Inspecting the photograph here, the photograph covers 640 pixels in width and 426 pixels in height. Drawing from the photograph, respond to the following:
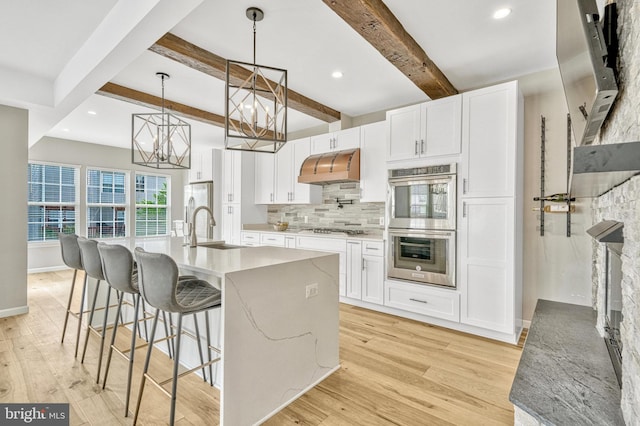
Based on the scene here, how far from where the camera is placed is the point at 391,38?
2.45 m

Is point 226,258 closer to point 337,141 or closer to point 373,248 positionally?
point 373,248

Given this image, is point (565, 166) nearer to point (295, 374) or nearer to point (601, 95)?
point (601, 95)

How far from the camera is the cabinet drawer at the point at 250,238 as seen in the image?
5.20 meters

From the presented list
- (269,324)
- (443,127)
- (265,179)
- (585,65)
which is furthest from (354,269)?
(585,65)

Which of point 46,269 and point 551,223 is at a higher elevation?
point 551,223

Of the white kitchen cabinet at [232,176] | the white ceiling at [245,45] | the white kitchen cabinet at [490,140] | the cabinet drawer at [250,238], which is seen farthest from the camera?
the white kitchen cabinet at [232,176]

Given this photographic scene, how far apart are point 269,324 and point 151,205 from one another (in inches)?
278

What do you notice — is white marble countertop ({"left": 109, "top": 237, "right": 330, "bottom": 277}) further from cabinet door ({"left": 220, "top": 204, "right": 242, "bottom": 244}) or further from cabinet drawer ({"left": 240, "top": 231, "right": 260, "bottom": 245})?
cabinet door ({"left": 220, "top": 204, "right": 242, "bottom": 244})

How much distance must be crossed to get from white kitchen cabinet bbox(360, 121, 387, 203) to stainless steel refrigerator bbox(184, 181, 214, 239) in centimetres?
300

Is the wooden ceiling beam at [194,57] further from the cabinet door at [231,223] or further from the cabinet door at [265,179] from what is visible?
the cabinet door at [231,223]

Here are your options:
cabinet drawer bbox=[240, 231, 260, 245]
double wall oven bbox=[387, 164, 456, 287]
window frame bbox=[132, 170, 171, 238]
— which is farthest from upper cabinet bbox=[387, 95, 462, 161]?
window frame bbox=[132, 170, 171, 238]

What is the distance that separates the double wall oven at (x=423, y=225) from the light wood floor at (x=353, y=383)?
2.13ft

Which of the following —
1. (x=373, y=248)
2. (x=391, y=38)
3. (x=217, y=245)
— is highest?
(x=391, y=38)

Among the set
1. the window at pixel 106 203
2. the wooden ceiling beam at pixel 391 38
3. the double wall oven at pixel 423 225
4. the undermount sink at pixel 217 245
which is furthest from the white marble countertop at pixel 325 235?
the window at pixel 106 203
